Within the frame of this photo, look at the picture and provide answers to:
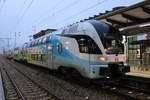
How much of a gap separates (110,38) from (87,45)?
3.60 ft

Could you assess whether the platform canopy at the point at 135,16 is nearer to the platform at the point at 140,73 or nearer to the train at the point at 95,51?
the platform at the point at 140,73

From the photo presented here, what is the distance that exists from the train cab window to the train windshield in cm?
40

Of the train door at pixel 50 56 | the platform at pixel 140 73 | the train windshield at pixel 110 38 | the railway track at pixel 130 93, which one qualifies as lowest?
the railway track at pixel 130 93

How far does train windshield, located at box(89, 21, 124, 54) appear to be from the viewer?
8.85 meters

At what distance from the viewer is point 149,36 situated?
15.0 m

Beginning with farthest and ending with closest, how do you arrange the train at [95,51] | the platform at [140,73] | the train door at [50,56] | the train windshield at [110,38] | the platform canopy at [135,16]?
the platform at [140,73] → the train door at [50,56] → the platform canopy at [135,16] → the train windshield at [110,38] → the train at [95,51]

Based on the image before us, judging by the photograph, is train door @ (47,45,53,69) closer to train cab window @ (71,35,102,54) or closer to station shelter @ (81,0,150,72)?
train cab window @ (71,35,102,54)

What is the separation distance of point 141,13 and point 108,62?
5.96 meters

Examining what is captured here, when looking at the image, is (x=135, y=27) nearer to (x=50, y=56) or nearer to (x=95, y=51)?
(x=50, y=56)

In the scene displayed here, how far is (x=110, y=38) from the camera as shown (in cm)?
905

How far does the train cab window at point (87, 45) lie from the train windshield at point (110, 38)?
395 millimetres

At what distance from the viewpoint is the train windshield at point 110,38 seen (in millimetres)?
8852

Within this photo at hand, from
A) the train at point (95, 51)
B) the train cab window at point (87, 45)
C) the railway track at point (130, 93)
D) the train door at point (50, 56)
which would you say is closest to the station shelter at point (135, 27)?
the train at point (95, 51)

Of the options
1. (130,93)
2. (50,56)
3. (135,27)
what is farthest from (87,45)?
(135,27)
